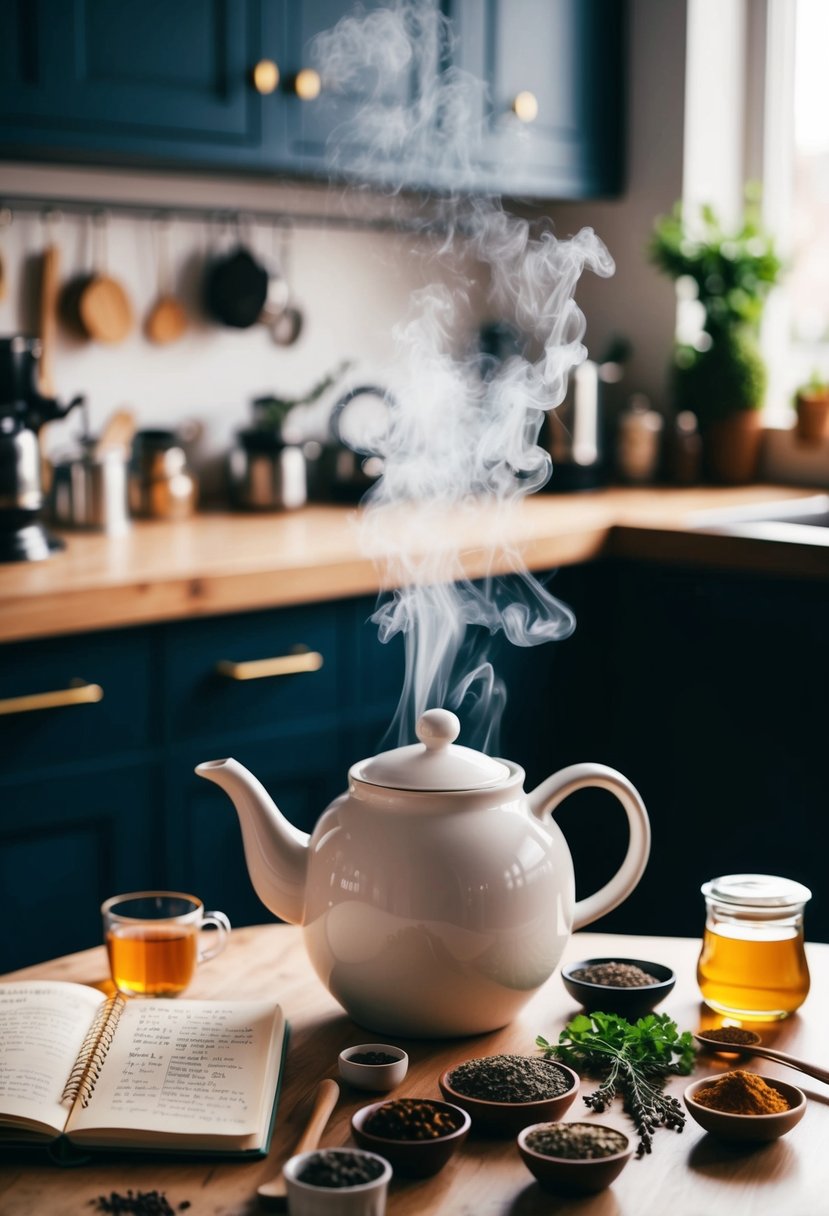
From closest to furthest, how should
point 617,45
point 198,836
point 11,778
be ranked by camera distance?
point 11,778 < point 198,836 < point 617,45

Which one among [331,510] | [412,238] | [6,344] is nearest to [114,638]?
[6,344]

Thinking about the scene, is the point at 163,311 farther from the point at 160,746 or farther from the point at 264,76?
the point at 160,746

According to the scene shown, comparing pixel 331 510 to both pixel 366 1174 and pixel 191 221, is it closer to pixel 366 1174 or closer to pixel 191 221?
pixel 191 221

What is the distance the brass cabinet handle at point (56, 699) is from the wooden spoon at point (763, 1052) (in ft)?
4.02

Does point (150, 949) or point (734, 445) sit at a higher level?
point (734, 445)

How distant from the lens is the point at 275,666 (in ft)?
7.56

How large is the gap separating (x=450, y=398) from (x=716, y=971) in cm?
217

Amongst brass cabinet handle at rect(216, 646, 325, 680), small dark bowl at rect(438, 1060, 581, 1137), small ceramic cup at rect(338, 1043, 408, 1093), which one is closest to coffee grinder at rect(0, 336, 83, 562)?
brass cabinet handle at rect(216, 646, 325, 680)

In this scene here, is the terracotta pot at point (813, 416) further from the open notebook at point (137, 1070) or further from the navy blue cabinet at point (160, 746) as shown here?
the open notebook at point (137, 1070)

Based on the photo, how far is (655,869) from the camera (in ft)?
8.98

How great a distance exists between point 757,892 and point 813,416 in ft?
7.73

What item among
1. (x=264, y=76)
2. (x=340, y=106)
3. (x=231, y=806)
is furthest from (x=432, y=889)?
(x=340, y=106)

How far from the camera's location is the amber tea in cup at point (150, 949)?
1170 mm

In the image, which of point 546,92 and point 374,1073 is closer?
point 374,1073
